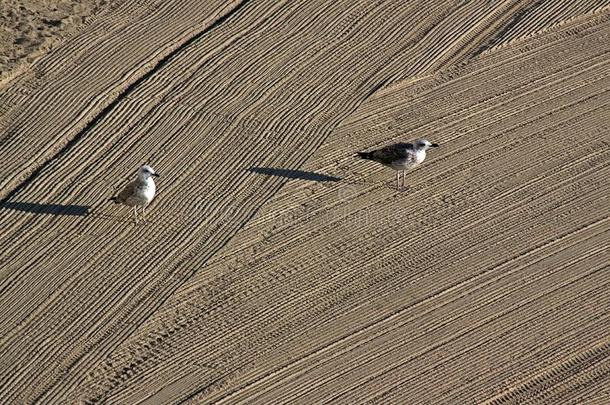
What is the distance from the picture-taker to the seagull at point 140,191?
64.5 feet

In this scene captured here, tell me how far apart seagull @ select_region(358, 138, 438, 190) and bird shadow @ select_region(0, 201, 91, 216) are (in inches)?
234

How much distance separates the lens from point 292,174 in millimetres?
21406

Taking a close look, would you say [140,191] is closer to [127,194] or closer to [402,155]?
[127,194]

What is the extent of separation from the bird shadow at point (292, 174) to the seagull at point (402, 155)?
40.6 inches

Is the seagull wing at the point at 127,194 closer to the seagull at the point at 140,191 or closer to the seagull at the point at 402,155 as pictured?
the seagull at the point at 140,191

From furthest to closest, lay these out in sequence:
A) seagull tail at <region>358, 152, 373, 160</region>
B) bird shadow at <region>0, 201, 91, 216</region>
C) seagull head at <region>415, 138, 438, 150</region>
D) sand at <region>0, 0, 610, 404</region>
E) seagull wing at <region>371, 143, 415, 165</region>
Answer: seagull tail at <region>358, 152, 373, 160</region> → seagull head at <region>415, 138, 438, 150</region> → seagull wing at <region>371, 143, 415, 165</region> → bird shadow at <region>0, 201, 91, 216</region> → sand at <region>0, 0, 610, 404</region>

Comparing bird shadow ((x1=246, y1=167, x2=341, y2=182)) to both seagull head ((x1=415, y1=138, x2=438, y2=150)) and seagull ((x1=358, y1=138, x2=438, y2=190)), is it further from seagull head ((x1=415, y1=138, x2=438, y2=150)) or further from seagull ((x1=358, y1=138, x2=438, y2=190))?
seagull head ((x1=415, y1=138, x2=438, y2=150))

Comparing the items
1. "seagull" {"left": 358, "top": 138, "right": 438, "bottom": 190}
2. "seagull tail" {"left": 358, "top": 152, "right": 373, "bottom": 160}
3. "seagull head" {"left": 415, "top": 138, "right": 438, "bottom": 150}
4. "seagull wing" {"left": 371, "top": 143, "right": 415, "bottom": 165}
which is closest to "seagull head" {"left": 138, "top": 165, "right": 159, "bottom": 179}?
"seagull tail" {"left": 358, "top": 152, "right": 373, "bottom": 160}

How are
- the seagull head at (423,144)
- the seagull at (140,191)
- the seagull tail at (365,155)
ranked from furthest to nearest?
the seagull tail at (365,155) < the seagull head at (423,144) < the seagull at (140,191)

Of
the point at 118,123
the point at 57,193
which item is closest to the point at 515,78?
the point at 118,123

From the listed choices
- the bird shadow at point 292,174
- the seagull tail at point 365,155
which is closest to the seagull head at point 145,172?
the bird shadow at point 292,174

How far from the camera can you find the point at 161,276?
19203 millimetres

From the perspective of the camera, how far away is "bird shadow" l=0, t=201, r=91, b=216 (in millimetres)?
20188

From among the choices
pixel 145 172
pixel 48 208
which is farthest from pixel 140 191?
pixel 48 208
